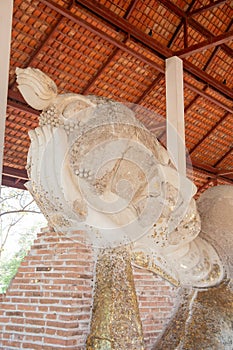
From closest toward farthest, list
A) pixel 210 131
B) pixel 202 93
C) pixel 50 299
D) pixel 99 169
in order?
pixel 99 169
pixel 50 299
pixel 202 93
pixel 210 131

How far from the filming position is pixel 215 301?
1.57 ft

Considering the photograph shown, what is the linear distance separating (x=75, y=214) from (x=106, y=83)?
451 centimetres

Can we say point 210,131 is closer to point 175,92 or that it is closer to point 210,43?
point 210,43

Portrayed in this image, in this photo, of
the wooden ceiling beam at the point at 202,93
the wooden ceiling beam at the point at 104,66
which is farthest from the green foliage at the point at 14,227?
the wooden ceiling beam at the point at 202,93

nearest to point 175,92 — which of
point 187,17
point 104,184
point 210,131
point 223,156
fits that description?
point 187,17

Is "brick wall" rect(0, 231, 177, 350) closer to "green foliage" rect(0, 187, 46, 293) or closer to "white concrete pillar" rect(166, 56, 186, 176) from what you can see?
"white concrete pillar" rect(166, 56, 186, 176)

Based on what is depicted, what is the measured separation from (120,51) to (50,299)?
2.84m

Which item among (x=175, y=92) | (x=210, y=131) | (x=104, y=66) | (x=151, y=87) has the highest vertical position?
(x=210, y=131)

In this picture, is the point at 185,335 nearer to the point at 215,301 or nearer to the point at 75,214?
the point at 215,301

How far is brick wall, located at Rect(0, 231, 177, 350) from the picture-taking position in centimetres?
247

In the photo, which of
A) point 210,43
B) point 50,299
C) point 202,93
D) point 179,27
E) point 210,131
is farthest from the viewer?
point 210,131

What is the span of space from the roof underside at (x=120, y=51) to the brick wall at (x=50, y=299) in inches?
57.8

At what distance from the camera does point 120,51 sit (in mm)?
4500

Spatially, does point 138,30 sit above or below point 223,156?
below
